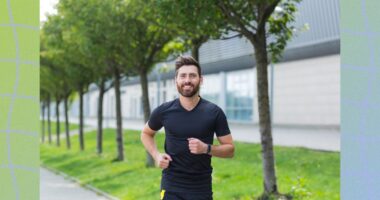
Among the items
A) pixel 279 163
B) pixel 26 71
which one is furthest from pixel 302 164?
pixel 26 71

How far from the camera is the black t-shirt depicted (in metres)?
4.28

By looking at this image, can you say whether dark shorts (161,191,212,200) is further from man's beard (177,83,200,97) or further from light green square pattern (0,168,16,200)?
light green square pattern (0,168,16,200)

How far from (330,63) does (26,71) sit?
31.9 metres

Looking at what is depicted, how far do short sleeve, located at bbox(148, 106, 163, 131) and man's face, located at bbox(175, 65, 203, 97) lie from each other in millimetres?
271

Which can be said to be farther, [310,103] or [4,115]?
[310,103]

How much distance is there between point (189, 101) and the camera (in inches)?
170

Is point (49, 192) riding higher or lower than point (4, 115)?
lower

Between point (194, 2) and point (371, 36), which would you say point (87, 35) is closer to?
point (194, 2)

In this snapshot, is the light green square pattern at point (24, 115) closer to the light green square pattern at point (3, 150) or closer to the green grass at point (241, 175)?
the light green square pattern at point (3, 150)

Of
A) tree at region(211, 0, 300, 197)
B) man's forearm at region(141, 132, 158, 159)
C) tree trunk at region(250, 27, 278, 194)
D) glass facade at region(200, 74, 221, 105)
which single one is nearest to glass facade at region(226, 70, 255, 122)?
glass facade at region(200, 74, 221, 105)

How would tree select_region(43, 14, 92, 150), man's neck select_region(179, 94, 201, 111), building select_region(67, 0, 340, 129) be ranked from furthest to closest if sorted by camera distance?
building select_region(67, 0, 340, 129), tree select_region(43, 14, 92, 150), man's neck select_region(179, 94, 201, 111)

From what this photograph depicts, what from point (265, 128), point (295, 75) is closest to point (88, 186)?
point (265, 128)

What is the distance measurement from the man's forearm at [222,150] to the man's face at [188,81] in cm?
39

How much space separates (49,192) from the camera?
13.8 m
